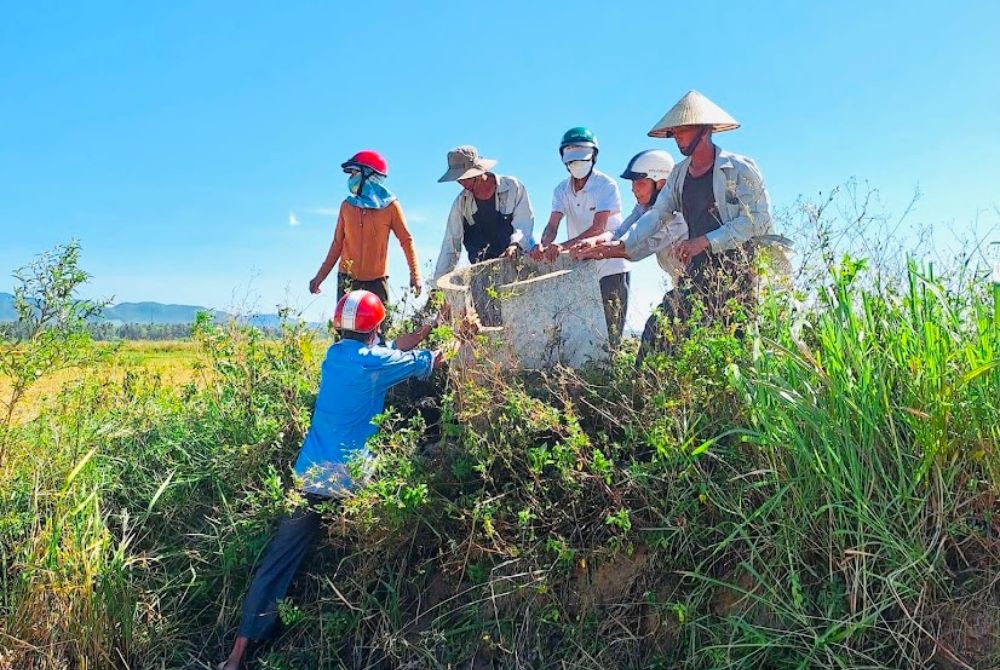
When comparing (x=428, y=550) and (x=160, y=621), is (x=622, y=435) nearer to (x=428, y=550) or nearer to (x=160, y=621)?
(x=428, y=550)

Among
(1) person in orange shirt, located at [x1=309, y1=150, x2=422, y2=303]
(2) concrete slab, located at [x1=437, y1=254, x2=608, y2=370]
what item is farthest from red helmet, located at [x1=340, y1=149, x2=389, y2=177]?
(2) concrete slab, located at [x1=437, y1=254, x2=608, y2=370]

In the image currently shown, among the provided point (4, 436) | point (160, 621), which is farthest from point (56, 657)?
point (4, 436)

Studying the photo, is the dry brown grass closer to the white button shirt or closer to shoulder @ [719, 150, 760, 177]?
the white button shirt

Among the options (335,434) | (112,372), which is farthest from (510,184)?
(112,372)

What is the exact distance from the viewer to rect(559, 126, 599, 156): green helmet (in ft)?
16.7

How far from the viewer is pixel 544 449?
3.21m

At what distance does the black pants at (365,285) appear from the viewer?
555 cm

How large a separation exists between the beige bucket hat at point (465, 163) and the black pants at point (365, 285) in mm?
→ 950

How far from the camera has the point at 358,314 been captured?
374 cm

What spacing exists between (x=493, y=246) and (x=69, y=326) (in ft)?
8.71

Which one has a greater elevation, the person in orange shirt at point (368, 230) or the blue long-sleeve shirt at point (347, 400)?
the person in orange shirt at point (368, 230)

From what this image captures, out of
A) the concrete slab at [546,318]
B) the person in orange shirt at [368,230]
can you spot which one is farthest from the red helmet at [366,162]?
the concrete slab at [546,318]

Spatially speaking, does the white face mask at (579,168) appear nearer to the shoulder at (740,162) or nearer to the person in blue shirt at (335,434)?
the shoulder at (740,162)

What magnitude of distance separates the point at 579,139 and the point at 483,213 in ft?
2.71
